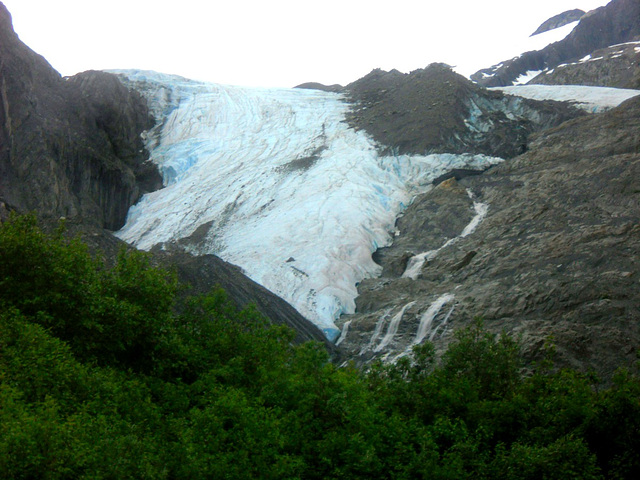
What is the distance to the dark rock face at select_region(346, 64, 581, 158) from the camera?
45.8 meters

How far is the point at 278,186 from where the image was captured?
42094mm

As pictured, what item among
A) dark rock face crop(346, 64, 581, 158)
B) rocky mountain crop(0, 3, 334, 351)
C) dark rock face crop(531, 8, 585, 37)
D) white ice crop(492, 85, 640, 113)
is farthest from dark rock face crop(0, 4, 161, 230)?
dark rock face crop(531, 8, 585, 37)

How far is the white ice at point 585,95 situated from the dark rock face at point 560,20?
6608 cm

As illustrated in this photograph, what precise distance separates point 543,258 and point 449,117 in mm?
25368

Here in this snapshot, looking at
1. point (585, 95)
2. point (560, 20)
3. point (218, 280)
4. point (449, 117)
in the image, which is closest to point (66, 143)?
point (218, 280)

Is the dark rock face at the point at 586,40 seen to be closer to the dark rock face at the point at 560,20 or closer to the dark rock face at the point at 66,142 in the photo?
the dark rock face at the point at 560,20

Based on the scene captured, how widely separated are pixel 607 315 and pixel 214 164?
32.4 m

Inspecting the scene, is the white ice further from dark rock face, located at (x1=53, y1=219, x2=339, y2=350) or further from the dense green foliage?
the dense green foliage

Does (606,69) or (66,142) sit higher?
(606,69)

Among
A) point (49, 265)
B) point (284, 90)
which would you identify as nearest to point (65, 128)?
point (284, 90)

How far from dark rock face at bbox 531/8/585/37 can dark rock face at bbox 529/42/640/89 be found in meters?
48.2

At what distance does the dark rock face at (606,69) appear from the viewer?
2517 inches

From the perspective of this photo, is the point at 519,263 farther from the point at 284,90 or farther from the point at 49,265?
the point at 284,90

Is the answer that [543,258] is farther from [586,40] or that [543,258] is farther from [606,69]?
[586,40]
